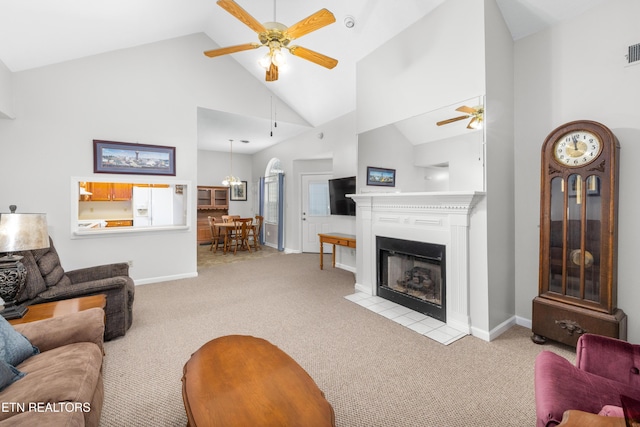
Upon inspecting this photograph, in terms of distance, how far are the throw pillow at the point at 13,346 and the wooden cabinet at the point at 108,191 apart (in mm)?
5538

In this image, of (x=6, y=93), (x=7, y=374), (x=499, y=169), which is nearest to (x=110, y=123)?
(x=6, y=93)

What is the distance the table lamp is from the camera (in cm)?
212

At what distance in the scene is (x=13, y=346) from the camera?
148cm

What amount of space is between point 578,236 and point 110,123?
5.57 metres

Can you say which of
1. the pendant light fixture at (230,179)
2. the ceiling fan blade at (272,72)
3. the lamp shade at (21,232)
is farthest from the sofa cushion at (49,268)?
the pendant light fixture at (230,179)

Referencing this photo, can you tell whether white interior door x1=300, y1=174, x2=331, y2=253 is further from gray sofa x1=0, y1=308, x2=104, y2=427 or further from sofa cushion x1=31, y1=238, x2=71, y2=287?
gray sofa x1=0, y1=308, x2=104, y2=427

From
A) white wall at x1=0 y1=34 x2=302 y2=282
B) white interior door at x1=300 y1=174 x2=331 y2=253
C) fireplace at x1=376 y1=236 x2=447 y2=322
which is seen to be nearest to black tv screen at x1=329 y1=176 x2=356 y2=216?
white interior door at x1=300 y1=174 x2=331 y2=253

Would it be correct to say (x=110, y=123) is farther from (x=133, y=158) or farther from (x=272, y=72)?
(x=272, y=72)

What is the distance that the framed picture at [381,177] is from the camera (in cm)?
345

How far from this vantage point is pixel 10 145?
355 centimetres

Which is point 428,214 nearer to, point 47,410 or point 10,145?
point 47,410

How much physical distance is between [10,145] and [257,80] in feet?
11.9

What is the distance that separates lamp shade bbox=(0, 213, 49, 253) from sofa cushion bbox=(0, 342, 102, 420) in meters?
1.06

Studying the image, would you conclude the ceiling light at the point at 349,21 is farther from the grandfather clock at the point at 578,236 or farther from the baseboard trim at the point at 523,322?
the baseboard trim at the point at 523,322
